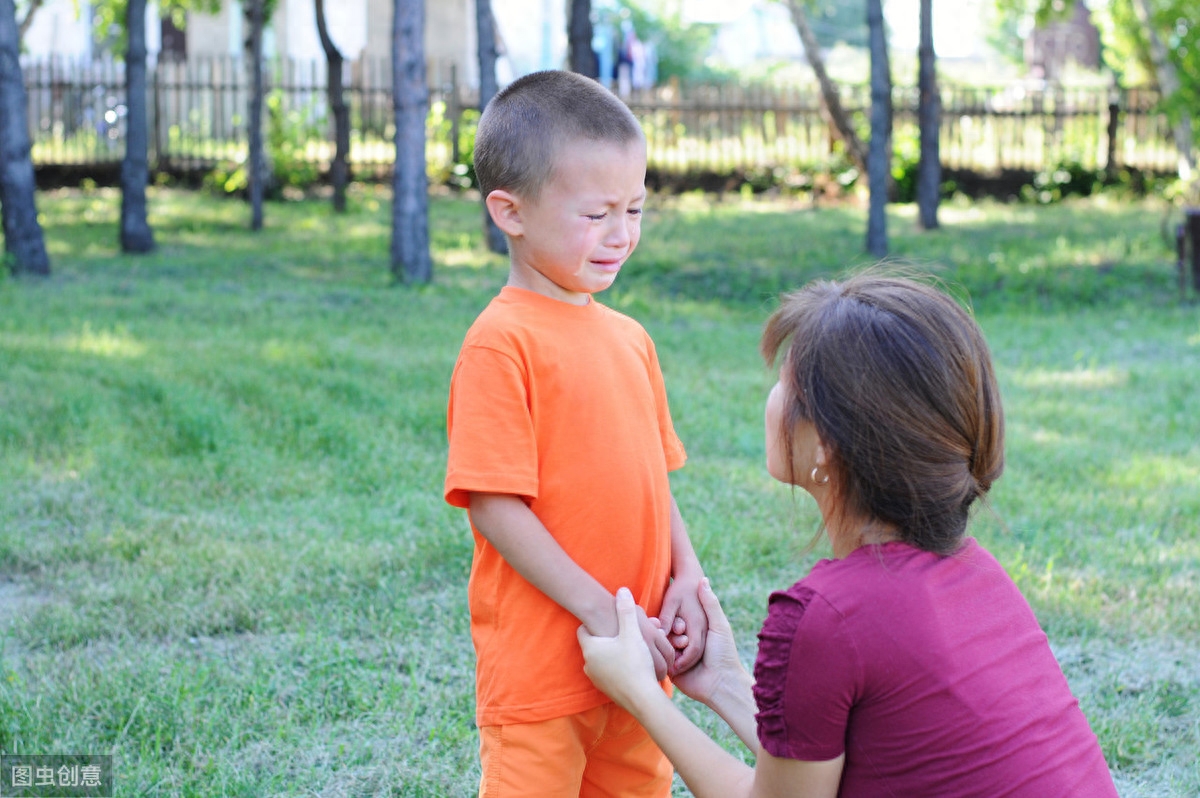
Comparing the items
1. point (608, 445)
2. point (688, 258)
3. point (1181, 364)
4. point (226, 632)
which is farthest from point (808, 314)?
point (688, 258)

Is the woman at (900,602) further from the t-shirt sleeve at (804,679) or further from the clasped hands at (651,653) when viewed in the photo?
the clasped hands at (651,653)

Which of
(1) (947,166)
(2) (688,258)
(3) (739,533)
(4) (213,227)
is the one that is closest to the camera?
(3) (739,533)

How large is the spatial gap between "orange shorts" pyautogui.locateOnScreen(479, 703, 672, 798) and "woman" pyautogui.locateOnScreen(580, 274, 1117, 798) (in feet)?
1.08

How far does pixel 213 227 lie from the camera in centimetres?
1309

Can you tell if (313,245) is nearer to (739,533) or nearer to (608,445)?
(739,533)

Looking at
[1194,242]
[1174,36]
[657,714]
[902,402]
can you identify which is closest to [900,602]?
[902,402]

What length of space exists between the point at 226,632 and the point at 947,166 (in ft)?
52.2

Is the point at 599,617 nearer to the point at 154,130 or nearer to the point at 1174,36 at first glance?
the point at 1174,36

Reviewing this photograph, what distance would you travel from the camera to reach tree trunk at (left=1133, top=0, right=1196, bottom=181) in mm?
14562

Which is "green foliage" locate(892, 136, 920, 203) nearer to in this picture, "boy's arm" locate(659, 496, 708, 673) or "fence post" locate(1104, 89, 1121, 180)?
"fence post" locate(1104, 89, 1121, 180)

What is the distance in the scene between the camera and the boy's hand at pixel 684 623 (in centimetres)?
192

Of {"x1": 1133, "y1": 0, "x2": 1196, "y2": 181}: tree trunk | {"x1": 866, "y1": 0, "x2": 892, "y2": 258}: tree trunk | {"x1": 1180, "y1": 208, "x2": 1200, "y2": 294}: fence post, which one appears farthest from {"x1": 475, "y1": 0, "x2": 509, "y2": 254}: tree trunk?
{"x1": 1133, "y1": 0, "x2": 1196, "y2": 181}: tree trunk

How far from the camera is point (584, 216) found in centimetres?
182

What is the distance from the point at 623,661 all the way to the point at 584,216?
0.67 m
